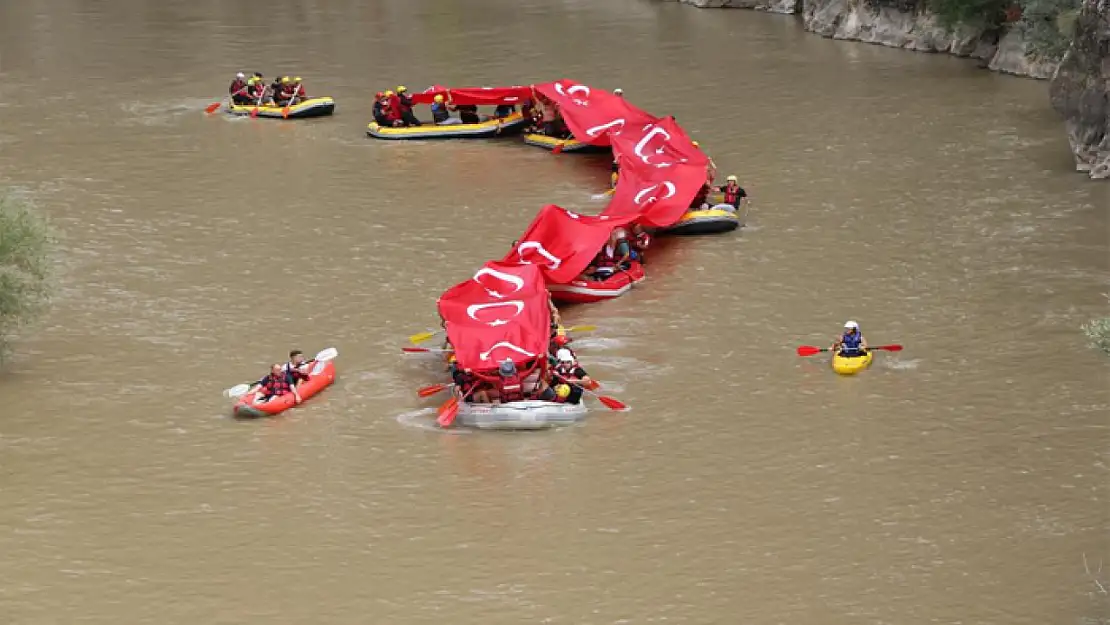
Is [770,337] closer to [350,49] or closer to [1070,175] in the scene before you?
[1070,175]

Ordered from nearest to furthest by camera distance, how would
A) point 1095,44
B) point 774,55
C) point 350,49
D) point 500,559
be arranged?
1. point 500,559
2. point 1095,44
3. point 774,55
4. point 350,49

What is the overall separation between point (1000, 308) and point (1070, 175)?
10.3 meters

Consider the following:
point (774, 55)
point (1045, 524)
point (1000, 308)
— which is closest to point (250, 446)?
point (1045, 524)

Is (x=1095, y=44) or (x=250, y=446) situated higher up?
(x=1095, y=44)

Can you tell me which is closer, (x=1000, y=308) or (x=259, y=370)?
(x=259, y=370)

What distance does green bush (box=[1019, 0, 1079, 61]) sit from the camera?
48.9 m

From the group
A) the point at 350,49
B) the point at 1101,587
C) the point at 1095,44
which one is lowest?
the point at 350,49

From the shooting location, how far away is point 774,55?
196 feet

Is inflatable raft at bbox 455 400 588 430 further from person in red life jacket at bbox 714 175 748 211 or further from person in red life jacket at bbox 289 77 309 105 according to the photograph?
person in red life jacket at bbox 289 77 309 105

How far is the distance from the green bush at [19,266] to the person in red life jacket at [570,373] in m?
9.95

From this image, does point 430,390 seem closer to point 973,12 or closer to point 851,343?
point 851,343

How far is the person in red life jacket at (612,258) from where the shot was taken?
35.7 meters

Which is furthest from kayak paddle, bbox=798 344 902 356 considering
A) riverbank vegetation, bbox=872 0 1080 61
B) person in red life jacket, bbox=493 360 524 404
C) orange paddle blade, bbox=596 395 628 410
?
riverbank vegetation, bbox=872 0 1080 61

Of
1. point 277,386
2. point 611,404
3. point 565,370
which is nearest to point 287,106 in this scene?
point 277,386
